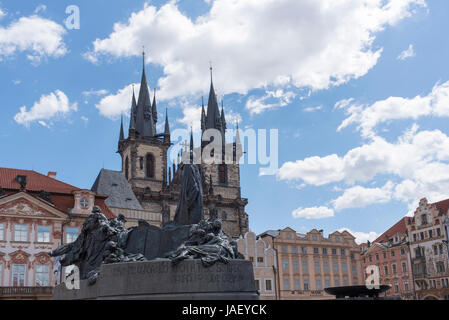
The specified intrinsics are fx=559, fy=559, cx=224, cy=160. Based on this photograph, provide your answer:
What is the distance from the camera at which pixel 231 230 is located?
8250cm

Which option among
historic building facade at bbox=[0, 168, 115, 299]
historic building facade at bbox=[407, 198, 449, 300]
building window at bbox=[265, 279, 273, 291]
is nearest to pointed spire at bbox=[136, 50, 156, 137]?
building window at bbox=[265, 279, 273, 291]

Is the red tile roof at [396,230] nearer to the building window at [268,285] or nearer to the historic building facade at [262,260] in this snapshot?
the historic building facade at [262,260]

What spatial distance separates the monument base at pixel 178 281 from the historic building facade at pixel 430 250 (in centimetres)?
4731

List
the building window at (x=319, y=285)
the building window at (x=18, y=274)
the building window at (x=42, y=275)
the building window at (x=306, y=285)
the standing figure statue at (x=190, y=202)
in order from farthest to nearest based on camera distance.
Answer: the building window at (x=319, y=285) < the building window at (x=306, y=285) < the building window at (x=42, y=275) < the building window at (x=18, y=274) < the standing figure statue at (x=190, y=202)

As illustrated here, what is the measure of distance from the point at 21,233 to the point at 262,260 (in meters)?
25.5

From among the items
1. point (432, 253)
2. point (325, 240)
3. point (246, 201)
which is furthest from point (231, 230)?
point (432, 253)

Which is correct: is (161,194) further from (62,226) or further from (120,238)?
(120,238)

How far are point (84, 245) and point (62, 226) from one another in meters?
27.1

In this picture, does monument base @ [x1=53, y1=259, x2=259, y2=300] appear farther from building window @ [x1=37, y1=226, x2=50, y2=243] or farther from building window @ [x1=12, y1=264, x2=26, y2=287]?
building window @ [x1=37, y1=226, x2=50, y2=243]

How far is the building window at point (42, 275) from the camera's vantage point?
38750 millimetres

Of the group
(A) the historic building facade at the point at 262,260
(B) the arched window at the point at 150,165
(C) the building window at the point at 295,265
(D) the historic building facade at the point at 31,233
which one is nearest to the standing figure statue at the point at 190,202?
(D) the historic building facade at the point at 31,233

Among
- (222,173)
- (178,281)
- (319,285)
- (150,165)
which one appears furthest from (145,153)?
(178,281)

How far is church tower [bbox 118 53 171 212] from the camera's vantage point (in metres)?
78.8
